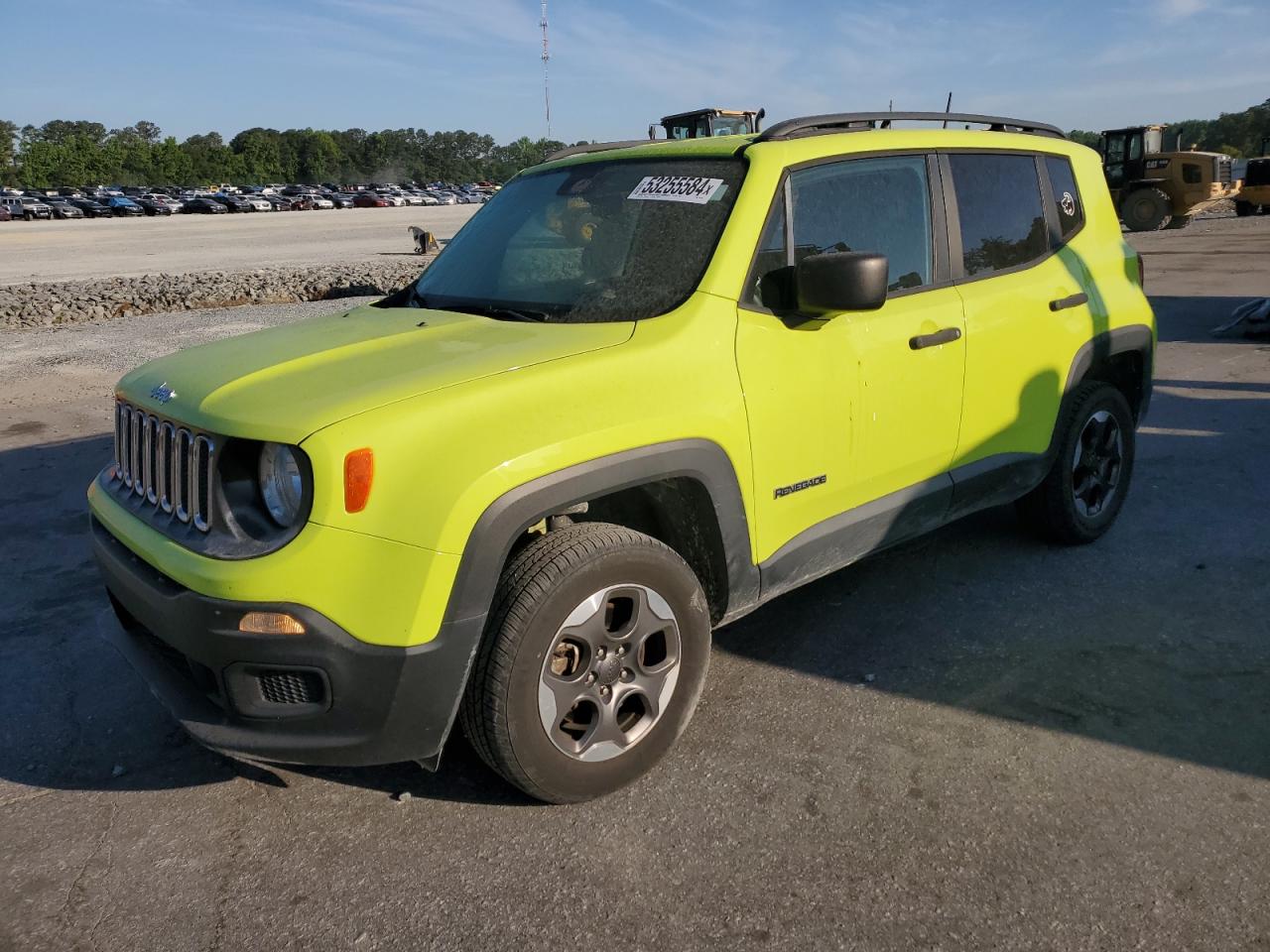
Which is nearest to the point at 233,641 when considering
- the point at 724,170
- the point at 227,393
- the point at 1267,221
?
the point at 227,393

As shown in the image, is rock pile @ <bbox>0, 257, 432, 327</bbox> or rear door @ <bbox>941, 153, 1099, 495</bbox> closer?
rear door @ <bbox>941, 153, 1099, 495</bbox>

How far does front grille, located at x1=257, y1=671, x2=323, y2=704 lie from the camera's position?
2.56 meters

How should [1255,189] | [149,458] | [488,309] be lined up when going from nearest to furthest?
[149,458] < [488,309] < [1255,189]

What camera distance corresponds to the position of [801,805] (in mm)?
2959

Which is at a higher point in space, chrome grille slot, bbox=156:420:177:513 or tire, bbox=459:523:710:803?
chrome grille slot, bbox=156:420:177:513

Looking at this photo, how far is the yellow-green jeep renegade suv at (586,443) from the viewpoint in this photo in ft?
8.33

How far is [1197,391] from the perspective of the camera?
8.16m

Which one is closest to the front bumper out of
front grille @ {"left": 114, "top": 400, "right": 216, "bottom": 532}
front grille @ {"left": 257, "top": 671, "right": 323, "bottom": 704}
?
front grille @ {"left": 257, "top": 671, "right": 323, "bottom": 704}

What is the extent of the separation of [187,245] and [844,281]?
135 ft

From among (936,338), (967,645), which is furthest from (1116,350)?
(967,645)

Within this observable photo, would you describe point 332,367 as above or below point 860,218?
below

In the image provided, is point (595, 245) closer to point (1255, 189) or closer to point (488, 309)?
point (488, 309)

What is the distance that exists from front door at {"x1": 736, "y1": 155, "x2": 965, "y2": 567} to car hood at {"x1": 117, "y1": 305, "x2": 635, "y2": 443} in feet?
1.74

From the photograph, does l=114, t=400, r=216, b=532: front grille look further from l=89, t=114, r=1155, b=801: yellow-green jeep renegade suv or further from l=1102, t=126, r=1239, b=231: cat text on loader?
l=1102, t=126, r=1239, b=231: cat text on loader
